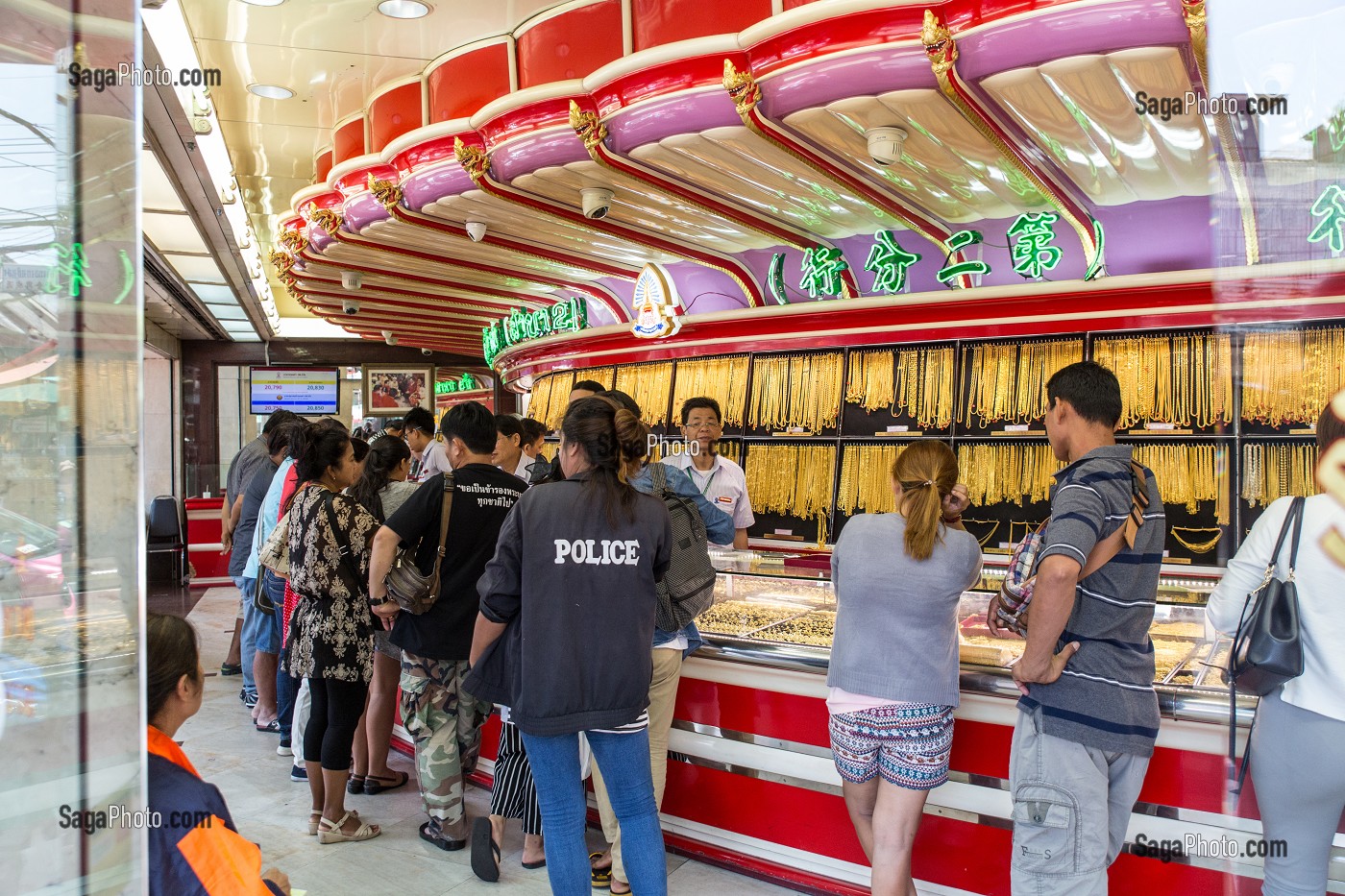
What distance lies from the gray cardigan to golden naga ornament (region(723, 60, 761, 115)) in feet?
7.52

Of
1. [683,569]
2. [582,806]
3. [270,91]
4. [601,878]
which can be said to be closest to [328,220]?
[270,91]

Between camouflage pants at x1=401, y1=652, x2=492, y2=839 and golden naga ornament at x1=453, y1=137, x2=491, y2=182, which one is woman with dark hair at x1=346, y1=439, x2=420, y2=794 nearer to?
camouflage pants at x1=401, y1=652, x2=492, y2=839

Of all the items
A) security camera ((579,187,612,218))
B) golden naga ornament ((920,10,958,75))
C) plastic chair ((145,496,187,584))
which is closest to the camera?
golden naga ornament ((920,10,958,75))

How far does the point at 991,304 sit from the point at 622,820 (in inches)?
169

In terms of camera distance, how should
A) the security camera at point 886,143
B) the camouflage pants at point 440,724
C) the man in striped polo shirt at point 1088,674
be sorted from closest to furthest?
1. the man in striped polo shirt at point 1088,674
2. the camouflage pants at point 440,724
3. the security camera at point 886,143

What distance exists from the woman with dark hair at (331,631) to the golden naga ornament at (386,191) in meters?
2.92

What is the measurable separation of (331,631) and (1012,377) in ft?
14.0

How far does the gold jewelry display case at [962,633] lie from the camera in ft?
9.37

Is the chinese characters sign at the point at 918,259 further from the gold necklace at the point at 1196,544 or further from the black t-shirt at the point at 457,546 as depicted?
the black t-shirt at the point at 457,546

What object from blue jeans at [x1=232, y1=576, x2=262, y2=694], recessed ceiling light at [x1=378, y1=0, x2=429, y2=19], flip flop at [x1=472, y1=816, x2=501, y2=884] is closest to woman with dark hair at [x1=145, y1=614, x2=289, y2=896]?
flip flop at [x1=472, y1=816, x2=501, y2=884]

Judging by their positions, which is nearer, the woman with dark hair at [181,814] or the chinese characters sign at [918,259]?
the woman with dark hair at [181,814]

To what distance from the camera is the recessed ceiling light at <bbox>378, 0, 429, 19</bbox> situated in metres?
5.45

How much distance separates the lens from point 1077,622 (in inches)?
93.0

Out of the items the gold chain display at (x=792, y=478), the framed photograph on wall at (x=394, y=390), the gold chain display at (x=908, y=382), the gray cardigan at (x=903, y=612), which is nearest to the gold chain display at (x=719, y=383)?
the gold chain display at (x=792, y=478)
